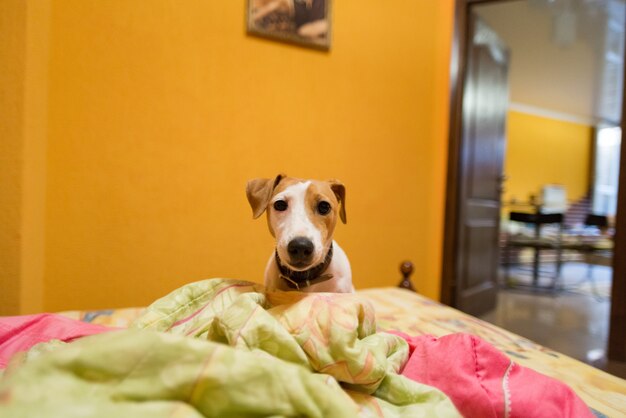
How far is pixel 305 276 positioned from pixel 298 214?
0.62 ft

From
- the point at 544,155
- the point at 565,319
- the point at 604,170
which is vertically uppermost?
the point at 544,155

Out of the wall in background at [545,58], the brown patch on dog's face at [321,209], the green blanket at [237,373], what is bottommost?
the green blanket at [237,373]

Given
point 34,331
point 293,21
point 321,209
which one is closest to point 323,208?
point 321,209

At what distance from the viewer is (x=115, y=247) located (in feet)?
5.81

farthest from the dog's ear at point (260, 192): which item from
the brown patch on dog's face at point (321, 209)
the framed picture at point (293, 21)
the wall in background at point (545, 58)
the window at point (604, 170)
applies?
the window at point (604, 170)

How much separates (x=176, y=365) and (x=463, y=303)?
247cm

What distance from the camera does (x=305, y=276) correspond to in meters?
1.01

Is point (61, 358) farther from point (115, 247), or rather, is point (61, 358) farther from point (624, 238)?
point (624, 238)

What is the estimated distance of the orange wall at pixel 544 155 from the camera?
607 cm

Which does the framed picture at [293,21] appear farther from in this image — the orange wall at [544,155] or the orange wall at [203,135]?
the orange wall at [544,155]

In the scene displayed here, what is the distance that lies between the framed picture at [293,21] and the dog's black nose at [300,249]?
5.03ft

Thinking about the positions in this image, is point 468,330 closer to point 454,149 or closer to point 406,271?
point 406,271

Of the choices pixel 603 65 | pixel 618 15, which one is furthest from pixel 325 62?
pixel 603 65

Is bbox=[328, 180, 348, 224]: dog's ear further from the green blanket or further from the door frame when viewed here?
the door frame
